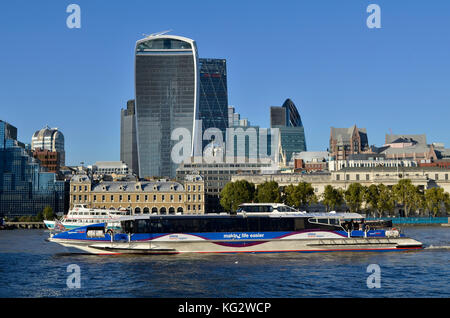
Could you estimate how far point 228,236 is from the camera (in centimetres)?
7181

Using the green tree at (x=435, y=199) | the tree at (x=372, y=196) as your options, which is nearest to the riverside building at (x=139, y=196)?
the tree at (x=372, y=196)

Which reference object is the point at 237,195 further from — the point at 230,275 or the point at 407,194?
the point at 230,275

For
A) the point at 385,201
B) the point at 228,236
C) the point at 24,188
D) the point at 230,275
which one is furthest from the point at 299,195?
the point at 230,275

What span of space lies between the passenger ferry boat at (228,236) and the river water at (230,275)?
2.23 m

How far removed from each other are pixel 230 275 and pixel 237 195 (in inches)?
4694

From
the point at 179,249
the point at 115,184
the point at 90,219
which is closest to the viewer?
the point at 179,249

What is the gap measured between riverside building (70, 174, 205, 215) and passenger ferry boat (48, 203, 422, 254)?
105478 millimetres

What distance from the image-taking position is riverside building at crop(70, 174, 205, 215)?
178625mm

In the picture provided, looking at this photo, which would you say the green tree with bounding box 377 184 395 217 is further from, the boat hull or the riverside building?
the boat hull
